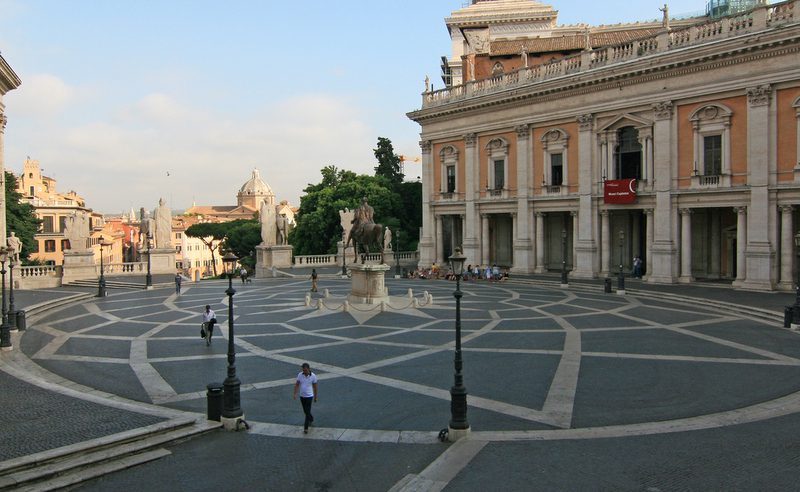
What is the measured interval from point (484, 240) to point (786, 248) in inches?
792

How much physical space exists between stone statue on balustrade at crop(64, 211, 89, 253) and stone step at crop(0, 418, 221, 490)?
3498cm

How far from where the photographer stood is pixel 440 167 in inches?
1880

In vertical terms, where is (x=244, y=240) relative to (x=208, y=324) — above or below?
above

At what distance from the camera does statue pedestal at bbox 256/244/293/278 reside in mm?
48209

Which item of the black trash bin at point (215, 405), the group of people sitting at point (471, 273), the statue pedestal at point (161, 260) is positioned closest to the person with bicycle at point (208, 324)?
the black trash bin at point (215, 405)

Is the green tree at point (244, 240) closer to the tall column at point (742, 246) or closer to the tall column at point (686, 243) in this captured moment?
the tall column at point (686, 243)

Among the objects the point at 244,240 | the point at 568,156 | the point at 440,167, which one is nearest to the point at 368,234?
the point at 568,156

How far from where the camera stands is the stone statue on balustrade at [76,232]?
136 ft

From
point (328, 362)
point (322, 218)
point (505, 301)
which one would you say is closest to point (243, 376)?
point (328, 362)

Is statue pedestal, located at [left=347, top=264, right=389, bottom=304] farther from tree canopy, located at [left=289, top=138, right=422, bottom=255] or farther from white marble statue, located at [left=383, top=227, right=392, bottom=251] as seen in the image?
tree canopy, located at [left=289, top=138, right=422, bottom=255]

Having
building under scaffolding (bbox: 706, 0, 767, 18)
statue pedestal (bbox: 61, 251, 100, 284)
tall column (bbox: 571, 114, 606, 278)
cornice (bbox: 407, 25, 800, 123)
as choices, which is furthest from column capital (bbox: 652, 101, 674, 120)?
statue pedestal (bbox: 61, 251, 100, 284)

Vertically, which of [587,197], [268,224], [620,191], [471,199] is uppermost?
[471,199]

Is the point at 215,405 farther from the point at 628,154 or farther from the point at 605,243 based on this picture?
the point at 628,154

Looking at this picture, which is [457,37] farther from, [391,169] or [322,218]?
[322,218]
